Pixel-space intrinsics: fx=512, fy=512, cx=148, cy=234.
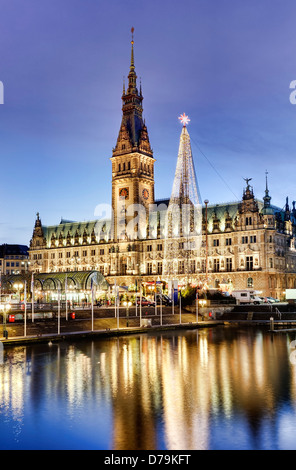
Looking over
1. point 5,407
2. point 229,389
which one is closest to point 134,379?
point 229,389

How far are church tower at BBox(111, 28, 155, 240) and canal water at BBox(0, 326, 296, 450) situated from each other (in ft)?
305

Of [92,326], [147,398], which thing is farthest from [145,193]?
[147,398]

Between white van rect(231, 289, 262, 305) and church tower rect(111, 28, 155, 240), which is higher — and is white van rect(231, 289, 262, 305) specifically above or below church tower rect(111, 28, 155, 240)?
below

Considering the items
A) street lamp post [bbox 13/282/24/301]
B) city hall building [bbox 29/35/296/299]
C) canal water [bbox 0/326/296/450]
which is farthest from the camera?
city hall building [bbox 29/35/296/299]

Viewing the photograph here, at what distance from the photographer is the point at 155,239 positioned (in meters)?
140

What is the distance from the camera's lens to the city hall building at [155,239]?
119 m

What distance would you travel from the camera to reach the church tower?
144 meters

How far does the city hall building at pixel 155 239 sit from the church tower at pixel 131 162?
0.28 meters

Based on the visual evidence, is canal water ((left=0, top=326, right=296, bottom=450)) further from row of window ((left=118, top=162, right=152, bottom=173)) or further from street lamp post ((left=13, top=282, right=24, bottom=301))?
row of window ((left=118, top=162, right=152, bottom=173))

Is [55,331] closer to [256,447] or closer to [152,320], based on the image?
[152,320]

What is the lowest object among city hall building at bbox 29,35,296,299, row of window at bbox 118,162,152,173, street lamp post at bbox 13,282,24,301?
street lamp post at bbox 13,282,24,301

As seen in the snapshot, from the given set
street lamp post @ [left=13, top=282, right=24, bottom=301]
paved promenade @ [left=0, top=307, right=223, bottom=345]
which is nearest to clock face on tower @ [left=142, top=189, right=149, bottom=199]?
street lamp post @ [left=13, top=282, right=24, bottom=301]

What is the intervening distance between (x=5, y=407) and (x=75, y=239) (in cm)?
13591

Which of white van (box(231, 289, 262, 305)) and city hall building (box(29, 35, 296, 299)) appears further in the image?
city hall building (box(29, 35, 296, 299))
